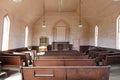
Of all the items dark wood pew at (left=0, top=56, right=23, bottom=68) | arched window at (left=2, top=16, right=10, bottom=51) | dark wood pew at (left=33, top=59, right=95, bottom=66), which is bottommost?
dark wood pew at (left=0, top=56, right=23, bottom=68)

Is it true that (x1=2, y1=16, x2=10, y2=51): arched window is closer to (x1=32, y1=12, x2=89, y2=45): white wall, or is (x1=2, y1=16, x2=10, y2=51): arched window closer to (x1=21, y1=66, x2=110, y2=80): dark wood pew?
(x1=21, y1=66, x2=110, y2=80): dark wood pew

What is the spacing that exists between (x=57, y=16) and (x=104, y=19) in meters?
6.00

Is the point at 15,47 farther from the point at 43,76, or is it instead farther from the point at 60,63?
the point at 43,76

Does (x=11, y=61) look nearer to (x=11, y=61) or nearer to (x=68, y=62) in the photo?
(x=11, y=61)

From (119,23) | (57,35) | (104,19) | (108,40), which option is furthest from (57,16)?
(119,23)

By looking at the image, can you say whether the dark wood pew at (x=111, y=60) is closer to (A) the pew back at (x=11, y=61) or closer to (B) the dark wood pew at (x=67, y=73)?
(A) the pew back at (x=11, y=61)

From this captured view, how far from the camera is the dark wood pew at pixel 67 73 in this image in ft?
9.41

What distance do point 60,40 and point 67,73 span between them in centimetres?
1346

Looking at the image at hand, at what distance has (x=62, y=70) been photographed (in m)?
2.90

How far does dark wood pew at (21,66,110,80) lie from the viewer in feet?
9.41

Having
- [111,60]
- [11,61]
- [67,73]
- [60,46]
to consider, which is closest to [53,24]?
[60,46]

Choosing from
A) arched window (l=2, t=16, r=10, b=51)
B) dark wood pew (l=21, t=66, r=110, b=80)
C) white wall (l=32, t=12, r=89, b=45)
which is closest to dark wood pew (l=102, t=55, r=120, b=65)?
dark wood pew (l=21, t=66, r=110, b=80)

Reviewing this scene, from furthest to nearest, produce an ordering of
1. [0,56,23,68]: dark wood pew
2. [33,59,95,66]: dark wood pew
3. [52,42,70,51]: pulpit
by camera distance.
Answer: [52,42,70,51]: pulpit → [0,56,23,68]: dark wood pew → [33,59,95,66]: dark wood pew

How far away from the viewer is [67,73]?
9.55ft
